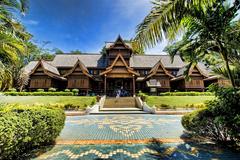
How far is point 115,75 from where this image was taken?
79.0 feet

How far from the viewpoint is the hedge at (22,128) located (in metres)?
3.28

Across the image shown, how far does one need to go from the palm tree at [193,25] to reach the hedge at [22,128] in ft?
11.7

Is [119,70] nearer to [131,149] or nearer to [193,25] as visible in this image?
[193,25]

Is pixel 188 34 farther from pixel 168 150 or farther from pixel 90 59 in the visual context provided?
pixel 90 59

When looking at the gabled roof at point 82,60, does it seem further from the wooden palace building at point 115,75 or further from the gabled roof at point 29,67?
the gabled roof at point 29,67

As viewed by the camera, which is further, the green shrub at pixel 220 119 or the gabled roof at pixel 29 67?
the gabled roof at pixel 29 67

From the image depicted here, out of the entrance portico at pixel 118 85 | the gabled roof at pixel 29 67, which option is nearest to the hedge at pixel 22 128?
the entrance portico at pixel 118 85

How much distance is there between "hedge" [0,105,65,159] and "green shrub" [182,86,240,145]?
510 cm

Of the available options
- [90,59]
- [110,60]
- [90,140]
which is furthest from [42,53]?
[90,140]

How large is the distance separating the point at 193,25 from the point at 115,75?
19.2 meters

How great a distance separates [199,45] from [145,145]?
4172 millimetres

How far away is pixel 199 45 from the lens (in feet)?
18.5

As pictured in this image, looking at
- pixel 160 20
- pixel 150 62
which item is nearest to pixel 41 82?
pixel 150 62

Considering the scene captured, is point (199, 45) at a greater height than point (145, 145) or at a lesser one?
greater
